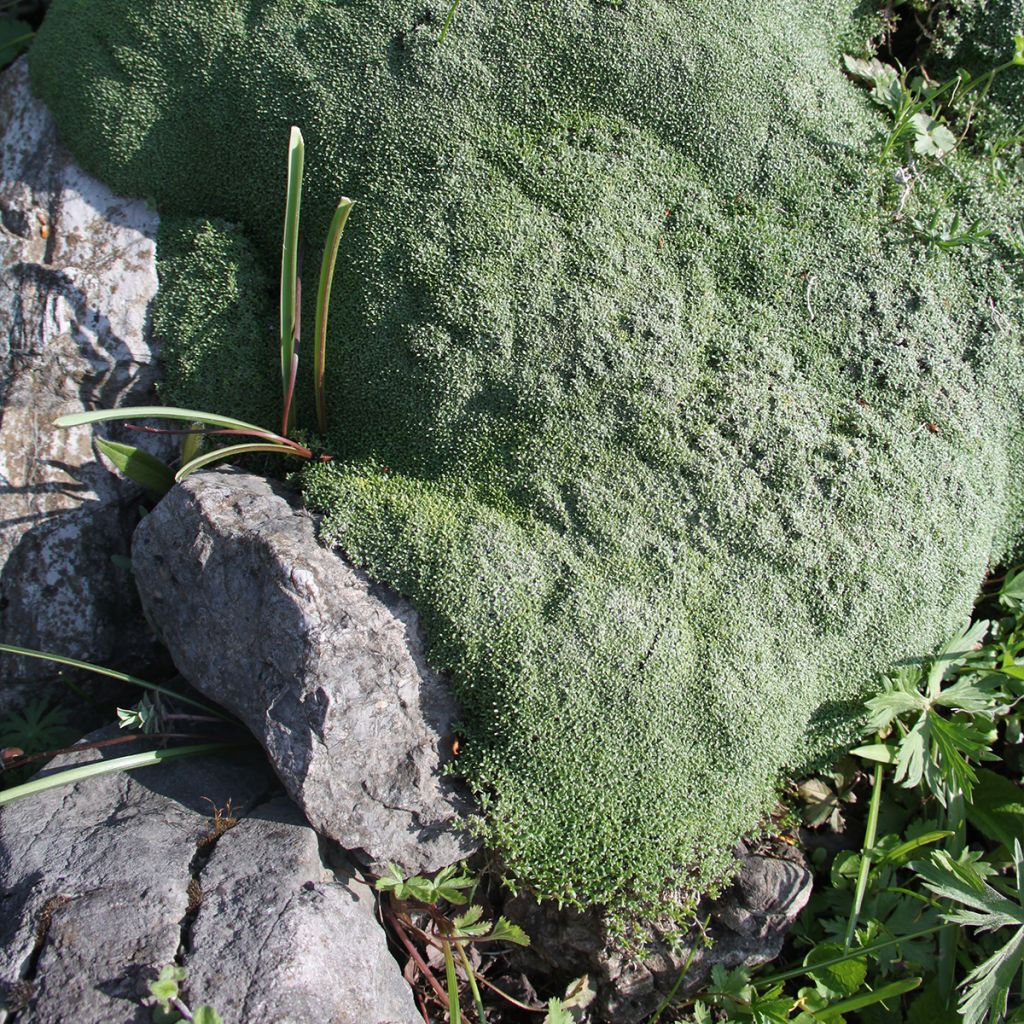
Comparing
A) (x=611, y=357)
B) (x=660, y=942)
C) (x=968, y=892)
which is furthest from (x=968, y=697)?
(x=611, y=357)

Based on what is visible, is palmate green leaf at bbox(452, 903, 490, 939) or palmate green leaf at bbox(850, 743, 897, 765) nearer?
palmate green leaf at bbox(452, 903, 490, 939)

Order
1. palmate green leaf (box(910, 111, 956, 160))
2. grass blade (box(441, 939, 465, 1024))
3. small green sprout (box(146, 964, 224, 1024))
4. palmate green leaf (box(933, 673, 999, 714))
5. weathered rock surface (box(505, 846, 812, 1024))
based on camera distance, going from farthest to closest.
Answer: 1. palmate green leaf (box(910, 111, 956, 160))
2. palmate green leaf (box(933, 673, 999, 714))
3. weathered rock surface (box(505, 846, 812, 1024))
4. grass blade (box(441, 939, 465, 1024))
5. small green sprout (box(146, 964, 224, 1024))

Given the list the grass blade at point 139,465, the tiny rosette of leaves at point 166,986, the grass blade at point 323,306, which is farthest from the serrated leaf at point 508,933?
the grass blade at point 139,465

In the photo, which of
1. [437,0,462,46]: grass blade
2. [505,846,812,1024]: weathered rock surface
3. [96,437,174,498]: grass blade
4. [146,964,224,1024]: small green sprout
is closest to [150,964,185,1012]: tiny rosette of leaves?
[146,964,224,1024]: small green sprout

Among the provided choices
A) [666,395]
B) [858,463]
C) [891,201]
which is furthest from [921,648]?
[891,201]

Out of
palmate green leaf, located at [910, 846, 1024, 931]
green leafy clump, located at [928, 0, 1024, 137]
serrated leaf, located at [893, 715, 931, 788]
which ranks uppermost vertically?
→ green leafy clump, located at [928, 0, 1024, 137]

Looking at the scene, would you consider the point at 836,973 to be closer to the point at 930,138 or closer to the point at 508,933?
the point at 508,933

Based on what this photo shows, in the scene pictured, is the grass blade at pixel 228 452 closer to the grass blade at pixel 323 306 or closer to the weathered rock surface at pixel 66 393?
the grass blade at pixel 323 306

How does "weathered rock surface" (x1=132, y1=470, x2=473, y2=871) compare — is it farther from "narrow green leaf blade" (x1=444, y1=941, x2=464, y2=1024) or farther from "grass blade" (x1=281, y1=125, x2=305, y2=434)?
"grass blade" (x1=281, y1=125, x2=305, y2=434)
